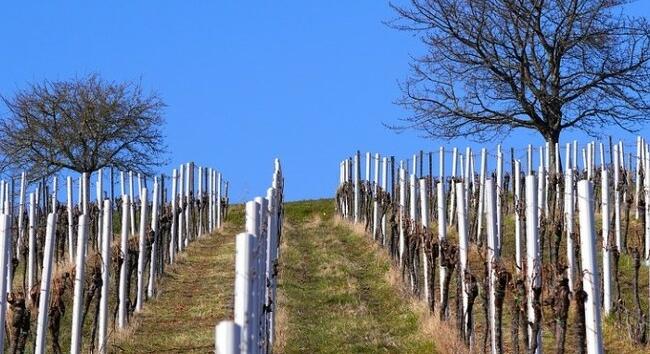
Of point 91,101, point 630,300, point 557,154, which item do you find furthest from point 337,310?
point 91,101

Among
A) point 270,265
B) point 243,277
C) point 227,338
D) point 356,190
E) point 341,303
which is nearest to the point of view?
point 227,338

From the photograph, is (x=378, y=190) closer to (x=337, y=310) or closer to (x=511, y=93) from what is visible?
(x=511, y=93)

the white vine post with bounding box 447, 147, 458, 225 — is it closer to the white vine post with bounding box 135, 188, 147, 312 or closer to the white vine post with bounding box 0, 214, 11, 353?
the white vine post with bounding box 135, 188, 147, 312

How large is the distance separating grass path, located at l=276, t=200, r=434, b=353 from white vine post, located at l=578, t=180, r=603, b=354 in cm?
287

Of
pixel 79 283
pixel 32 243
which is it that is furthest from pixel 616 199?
pixel 79 283

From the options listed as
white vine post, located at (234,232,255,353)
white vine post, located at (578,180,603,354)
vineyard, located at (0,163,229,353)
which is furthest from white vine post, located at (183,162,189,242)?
white vine post, located at (234,232,255,353)

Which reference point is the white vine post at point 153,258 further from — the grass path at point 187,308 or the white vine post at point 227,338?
the white vine post at point 227,338

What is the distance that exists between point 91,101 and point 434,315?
72.9 feet

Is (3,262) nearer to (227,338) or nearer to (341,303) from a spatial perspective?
(227,338)

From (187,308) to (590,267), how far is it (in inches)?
305

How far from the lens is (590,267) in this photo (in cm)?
940

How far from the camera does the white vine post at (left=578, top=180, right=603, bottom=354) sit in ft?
30.8

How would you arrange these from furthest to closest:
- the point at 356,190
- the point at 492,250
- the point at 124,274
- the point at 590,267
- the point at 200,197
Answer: the point at 200,197 → the point at 356,190 → the point at 124,274 → the point at 492,250 → the point at 590,267

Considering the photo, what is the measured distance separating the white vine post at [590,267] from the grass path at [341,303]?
2.87 meters
